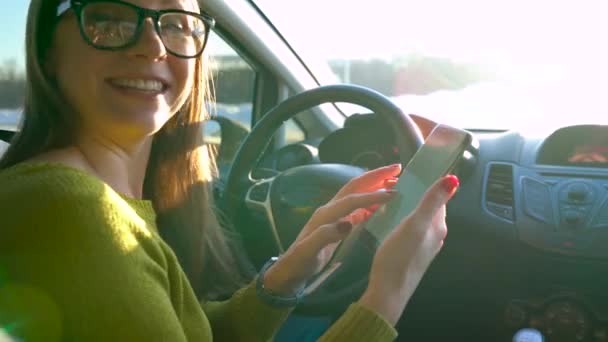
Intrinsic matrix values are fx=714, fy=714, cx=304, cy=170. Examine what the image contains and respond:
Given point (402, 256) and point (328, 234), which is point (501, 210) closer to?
Result: point (328, 234)

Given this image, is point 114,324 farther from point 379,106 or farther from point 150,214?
point 379,106

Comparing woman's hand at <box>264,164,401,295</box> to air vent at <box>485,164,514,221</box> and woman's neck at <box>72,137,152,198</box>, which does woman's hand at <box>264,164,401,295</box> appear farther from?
air vent at <box>485,164,514,221</box>

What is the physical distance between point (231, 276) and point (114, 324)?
3.20 feet

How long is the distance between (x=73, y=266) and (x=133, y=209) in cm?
30

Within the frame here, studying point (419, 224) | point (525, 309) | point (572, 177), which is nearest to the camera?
point (419, 224)

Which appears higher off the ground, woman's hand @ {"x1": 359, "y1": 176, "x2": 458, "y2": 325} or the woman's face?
the woman's face

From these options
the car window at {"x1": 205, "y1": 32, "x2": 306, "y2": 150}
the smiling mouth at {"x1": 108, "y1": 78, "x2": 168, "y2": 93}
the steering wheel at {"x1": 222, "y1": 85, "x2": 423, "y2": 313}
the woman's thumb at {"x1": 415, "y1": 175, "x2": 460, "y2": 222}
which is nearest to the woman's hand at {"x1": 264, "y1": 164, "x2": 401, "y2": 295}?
the woman's thumb at {"x1": 415, "y1": 175, "x2": 460, "y2": 222}

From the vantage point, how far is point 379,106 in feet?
6.69

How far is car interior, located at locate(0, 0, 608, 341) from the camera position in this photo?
2.29 meters

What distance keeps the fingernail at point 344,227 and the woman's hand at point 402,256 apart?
0.73ft

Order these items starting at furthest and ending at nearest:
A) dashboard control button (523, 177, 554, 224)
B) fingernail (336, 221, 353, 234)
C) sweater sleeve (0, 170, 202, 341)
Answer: dashboard control button (523, 177, 554, 224)
fingernail (336, 221, 353, 234)
sweater sleeve (0, 170, 202, 341)

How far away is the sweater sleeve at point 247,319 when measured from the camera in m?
1.69

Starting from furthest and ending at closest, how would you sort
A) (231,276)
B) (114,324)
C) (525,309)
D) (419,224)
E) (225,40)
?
(225,40) → (525,309) → (231,276) → (419,224) → (114,324)

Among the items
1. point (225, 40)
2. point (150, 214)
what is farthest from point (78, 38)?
point (225, 40)
